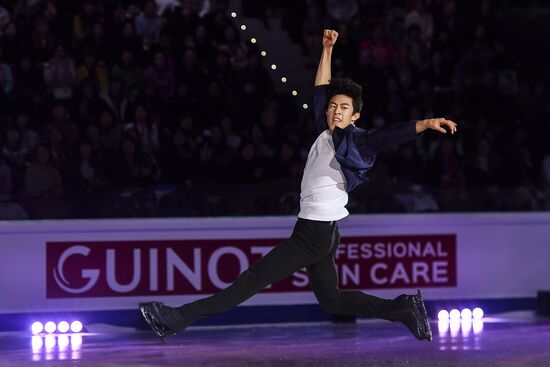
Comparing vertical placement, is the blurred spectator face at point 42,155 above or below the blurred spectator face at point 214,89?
below

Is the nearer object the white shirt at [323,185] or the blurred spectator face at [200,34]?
the white shirt at [323,185]

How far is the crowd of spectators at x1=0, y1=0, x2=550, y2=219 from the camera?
32.6 feet

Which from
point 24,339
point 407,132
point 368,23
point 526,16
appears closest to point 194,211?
point 24,339

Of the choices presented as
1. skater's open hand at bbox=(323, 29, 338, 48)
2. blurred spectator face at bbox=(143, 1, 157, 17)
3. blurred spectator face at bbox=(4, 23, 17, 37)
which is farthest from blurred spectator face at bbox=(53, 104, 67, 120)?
skater's open hand at bbox=(323, 29, 338, 48)

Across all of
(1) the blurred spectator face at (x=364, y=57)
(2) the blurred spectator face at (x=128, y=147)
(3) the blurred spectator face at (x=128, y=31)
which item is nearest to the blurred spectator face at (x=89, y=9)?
(3) the blurred spectator face at (x=128, y=31)

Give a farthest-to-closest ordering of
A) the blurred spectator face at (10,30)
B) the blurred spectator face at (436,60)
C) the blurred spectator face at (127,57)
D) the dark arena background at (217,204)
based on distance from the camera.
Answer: the blurred spectator face at (436,60) < the blurred spectator face at (127,57) < the blurred spectator face at (10,30) < the dark arena background at (217,204)

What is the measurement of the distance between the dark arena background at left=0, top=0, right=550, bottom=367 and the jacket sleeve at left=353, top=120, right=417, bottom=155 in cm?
153

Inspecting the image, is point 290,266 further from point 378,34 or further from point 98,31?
point 378,34

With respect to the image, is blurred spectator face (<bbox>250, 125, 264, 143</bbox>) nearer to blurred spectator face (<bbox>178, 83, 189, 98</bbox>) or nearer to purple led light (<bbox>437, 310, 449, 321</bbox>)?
blurred spectator face (<bbox>178, 83, 189, 98</bbox>)

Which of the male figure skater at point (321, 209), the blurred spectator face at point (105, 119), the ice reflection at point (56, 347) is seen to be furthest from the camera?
the blurred spectator face at point (105, 119)

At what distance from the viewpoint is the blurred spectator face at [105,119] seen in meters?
10.7

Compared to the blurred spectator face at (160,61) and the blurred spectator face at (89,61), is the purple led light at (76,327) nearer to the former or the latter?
the blurred spectator face at (89,61)

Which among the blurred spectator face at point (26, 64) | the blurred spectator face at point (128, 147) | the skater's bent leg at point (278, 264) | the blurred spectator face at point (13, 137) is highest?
the blurred spectator face at point (26, 64)

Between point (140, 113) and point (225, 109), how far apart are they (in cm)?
97
